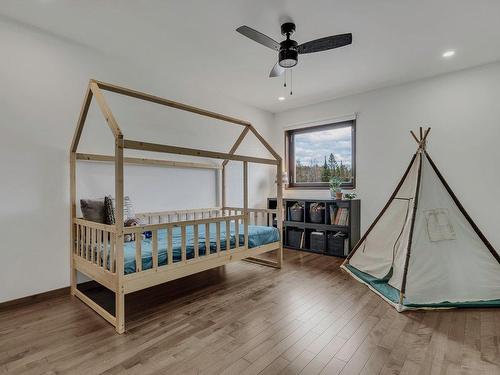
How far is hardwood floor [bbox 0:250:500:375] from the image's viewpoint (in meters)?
1.68

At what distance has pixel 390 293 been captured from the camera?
271cm

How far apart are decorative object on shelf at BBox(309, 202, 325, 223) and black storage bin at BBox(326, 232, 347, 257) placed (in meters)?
0.30

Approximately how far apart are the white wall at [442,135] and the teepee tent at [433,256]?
0.93m

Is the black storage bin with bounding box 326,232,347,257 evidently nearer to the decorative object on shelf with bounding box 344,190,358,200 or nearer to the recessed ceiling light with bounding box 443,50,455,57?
the decorative object on shelf with bounding box 344,190,358,200

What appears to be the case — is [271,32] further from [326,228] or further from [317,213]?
[326,228]

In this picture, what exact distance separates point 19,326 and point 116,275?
2.96 ft

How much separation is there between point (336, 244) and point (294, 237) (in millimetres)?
739

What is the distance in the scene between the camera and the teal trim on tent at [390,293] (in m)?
2.42

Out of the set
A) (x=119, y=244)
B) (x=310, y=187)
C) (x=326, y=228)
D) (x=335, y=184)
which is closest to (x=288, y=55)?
(x=119, y=244)

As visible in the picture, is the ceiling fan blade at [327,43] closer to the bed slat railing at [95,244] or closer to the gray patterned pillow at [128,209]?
the bed slat railing at [95,244]

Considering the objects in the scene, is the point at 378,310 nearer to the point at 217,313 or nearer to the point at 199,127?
the point at 217,313

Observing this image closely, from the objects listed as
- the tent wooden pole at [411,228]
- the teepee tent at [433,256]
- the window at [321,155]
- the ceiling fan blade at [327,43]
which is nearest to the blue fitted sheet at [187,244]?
the teepee tent at [433,256]

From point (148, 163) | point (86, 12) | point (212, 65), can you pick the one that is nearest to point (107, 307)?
point (148, 163)

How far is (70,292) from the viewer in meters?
2.80
